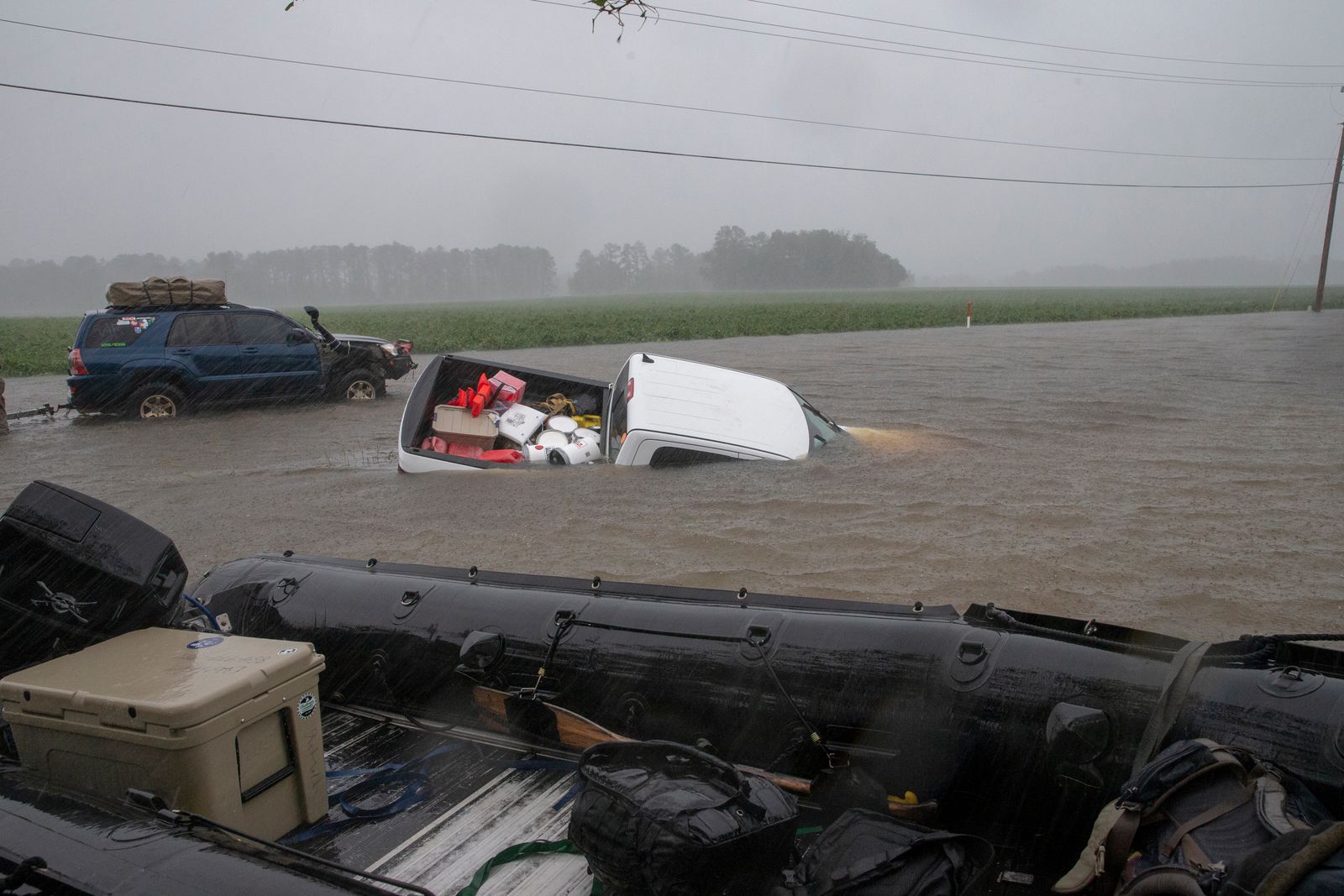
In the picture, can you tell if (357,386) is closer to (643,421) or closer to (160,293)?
(160,293)

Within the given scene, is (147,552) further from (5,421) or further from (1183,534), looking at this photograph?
(5,421)

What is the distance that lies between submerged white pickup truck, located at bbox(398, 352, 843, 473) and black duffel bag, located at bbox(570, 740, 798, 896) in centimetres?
521

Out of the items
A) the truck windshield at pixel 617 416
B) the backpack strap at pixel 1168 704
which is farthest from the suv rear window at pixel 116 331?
the backpack strap at pixel 1168 704

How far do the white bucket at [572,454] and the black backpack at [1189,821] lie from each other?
22.4ft

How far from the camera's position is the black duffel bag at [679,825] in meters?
2.24

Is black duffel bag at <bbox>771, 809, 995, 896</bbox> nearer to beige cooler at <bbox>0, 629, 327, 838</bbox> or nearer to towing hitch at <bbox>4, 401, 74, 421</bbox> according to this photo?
beige cooler at <bbox>0, 629, 327, 838</bbox>

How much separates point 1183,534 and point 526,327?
3555 cm

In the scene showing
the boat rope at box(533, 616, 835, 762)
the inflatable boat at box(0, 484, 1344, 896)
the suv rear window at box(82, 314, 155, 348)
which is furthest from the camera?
the suv rear window at box(82, 314, 155, 348)

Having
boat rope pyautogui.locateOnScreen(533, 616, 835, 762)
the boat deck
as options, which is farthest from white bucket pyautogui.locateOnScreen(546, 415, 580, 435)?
boat rope pyautogui.locateOnScreen(533, 616, 835, 762)

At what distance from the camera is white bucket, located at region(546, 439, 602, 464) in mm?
8836

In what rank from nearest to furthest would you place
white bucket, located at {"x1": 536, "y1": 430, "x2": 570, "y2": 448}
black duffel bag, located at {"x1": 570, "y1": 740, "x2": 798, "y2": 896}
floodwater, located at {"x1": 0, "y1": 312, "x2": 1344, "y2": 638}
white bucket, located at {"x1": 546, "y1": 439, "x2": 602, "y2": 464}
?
black duffel bag, located at {"x1": 570, "y1": 740, "x2": 798, "y2": 896} < floodwater, located at {"x1": 0, "y1": 312, "x2": 1344, "y2": 638} < white bucket, located at {"x1": 546, "y1": 439, "x2": 602, "y2": 464} < white bucket, located at {"x1": 536, "y1": 430, "x2": 570, "y2": 448}

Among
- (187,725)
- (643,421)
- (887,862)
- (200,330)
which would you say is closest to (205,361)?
(200,330)

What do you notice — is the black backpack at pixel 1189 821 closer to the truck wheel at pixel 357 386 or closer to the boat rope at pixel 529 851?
the boat rope at pixel 529 851

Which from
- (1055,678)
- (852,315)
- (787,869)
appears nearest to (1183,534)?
(1055,678)
